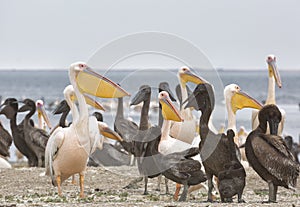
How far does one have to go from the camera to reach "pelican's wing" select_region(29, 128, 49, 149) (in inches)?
625

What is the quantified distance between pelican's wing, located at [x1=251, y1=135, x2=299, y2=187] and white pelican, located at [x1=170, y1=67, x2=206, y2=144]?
3.27 m

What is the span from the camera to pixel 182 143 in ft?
35.7

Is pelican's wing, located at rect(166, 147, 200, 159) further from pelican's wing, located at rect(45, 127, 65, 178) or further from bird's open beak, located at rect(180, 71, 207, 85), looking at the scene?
bird's open beak, located at rect(180, 71, 207, 85)

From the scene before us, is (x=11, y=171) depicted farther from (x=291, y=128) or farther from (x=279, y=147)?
(x=291, y=128)

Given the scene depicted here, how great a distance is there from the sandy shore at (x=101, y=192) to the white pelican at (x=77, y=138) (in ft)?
1.17

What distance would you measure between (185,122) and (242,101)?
3.35 feet

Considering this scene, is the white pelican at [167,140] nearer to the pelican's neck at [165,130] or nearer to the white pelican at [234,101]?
the pelican's neck at [165,130]

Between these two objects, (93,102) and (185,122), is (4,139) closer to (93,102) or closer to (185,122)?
(93,102)

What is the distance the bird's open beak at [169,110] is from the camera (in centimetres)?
1112

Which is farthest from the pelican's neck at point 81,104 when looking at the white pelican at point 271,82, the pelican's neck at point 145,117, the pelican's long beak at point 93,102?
the white pelican at point 271,82

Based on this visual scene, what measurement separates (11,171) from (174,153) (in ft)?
15.7

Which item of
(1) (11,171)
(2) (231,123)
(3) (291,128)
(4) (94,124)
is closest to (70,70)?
(4) (94,124)

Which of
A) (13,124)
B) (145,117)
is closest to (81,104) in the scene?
(145,117)

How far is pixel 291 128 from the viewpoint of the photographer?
33.7 m
